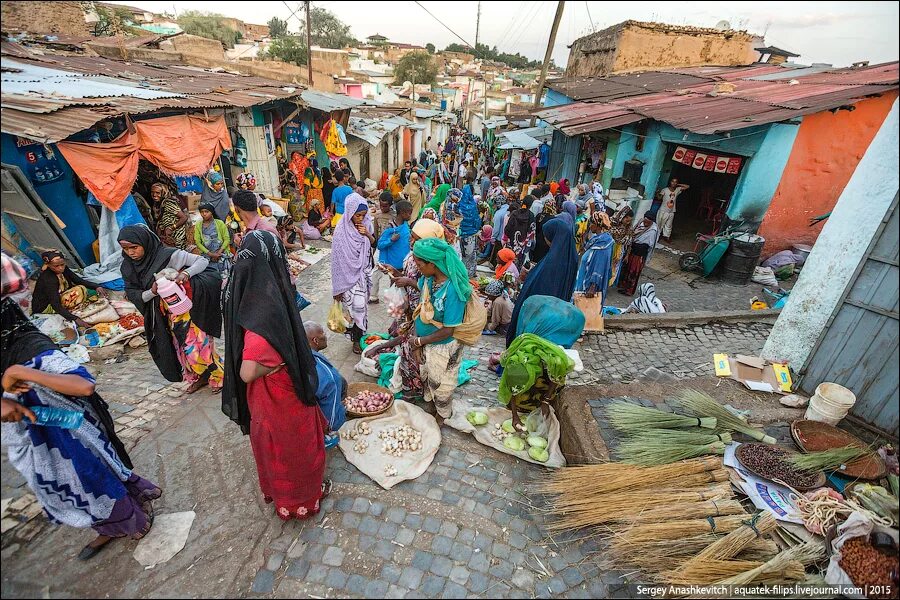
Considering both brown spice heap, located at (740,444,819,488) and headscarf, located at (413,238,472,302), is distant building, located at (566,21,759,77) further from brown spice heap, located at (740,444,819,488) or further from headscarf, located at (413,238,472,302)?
brown spice heap, located at (740,444,819,488)

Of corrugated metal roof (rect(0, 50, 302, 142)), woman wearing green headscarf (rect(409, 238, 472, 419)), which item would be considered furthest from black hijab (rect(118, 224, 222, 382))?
woman wearing green headscarf (rect(409, 238, 472, 419))

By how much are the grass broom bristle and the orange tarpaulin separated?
800 centimetres

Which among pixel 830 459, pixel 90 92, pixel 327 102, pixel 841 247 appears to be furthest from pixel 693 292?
pixel 327 102

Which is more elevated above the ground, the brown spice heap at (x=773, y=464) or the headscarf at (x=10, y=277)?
the headscarf at (x=10, y=277)

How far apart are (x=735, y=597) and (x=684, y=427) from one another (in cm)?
133

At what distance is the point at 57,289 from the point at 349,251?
344 cm

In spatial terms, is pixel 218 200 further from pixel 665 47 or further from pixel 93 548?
pixel 665 47

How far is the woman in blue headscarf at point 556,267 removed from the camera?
5082 mm

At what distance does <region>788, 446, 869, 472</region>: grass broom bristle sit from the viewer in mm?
3107

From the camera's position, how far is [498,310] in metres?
6.33

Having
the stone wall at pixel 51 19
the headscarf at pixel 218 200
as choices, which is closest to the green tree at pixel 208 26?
the stone wall at pixel 51 19

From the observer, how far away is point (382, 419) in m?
4.09

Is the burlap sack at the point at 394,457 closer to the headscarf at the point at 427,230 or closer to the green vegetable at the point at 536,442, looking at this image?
the green vegetable at the point at 536,442

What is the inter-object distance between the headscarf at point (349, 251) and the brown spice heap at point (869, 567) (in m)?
4.94
